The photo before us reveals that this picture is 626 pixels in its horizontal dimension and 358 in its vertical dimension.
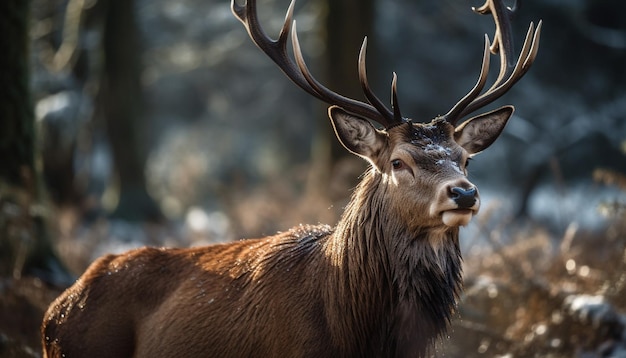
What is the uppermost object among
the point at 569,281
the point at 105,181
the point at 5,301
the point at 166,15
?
the point at 166,15

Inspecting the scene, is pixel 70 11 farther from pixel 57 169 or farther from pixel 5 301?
pixel 5 301

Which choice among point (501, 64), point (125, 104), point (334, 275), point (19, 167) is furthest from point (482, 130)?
point (125, 104)

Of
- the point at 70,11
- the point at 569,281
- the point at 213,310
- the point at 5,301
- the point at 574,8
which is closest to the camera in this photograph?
the point at 213,310

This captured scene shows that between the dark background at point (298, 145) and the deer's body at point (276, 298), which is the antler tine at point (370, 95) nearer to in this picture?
the deer's body at point (276, 298)

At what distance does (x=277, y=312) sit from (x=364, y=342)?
1.82 feet

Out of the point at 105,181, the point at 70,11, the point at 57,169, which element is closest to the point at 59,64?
the point at 70,11

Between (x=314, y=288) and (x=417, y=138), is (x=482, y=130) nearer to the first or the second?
(x=417, y=138)

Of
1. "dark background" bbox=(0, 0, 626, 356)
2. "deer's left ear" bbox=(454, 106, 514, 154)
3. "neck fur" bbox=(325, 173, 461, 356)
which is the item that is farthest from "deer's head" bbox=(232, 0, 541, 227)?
"dark background" bbox=(0, 0, 626, 356)

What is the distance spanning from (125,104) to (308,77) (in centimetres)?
1135

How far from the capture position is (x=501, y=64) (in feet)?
19.2

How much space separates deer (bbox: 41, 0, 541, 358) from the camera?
16.3 feet

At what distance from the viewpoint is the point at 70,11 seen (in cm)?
1870

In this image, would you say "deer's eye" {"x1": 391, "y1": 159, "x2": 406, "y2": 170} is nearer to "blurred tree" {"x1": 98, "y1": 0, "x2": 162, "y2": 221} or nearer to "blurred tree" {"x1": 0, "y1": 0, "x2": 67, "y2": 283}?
"blurred tree" {"x1": 0, "y1": 0, "x2": 67, "y2": 283}

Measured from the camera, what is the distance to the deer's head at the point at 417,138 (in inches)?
189
